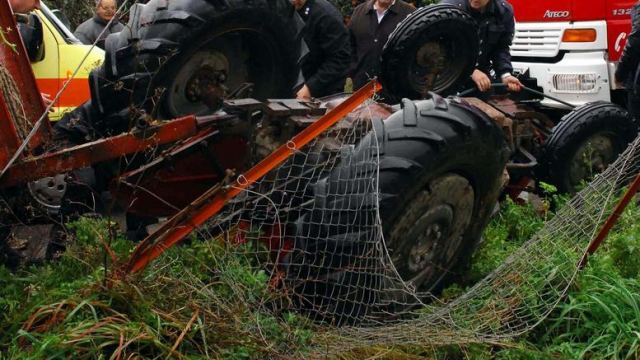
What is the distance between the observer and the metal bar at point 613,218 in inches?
148

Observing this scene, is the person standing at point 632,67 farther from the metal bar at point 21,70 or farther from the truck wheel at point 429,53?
the metal bar at point 21,70

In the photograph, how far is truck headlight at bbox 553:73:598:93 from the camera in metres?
7.48

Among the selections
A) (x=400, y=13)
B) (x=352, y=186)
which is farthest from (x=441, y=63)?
(x=400, y=13)

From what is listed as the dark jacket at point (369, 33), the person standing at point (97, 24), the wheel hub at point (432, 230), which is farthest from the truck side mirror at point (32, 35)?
the wheel hub at point (432, 230)

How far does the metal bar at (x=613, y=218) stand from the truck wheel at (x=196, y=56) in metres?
1.98

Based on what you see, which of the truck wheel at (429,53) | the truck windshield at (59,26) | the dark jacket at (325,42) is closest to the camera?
the truck wheel at (429,53)

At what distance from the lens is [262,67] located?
Result: 4910 mm

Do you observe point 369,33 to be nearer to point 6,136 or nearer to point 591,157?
point 591,157

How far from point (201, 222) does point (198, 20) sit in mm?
1438

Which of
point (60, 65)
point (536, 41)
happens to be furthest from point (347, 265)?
point (536, 41)

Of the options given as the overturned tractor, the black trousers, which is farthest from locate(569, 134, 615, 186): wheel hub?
the overturned tractor

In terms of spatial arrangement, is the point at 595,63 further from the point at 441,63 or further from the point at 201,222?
the point at 201,222

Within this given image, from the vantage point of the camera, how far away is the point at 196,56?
179 inches

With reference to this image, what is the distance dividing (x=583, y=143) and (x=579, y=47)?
2070mm
